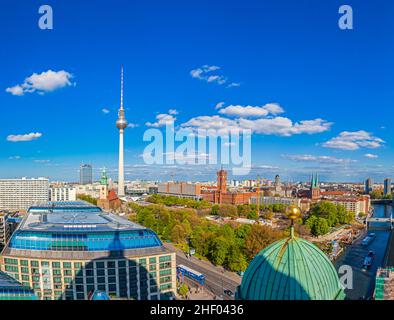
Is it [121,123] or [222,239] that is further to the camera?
[121,123]

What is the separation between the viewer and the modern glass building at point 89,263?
19.4 m

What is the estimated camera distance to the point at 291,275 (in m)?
7.62

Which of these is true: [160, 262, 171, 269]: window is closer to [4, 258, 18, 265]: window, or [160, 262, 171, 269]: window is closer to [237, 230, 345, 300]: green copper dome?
[4, 258, 18, 265]: window

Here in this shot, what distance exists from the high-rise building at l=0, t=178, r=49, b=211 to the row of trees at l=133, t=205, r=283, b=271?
145 ft

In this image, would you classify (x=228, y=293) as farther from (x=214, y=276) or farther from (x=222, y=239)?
(x=222, y=239)

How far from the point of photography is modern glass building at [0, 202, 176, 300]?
19422 mm

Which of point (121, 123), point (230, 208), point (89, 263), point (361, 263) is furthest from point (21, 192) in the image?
point (361, 263)

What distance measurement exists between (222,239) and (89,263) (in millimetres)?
14462

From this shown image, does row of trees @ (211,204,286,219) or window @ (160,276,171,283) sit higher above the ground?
window @ (160,276,171,283)

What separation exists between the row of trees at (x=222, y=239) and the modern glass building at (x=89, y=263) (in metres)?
9.04

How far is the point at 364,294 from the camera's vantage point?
23.7m

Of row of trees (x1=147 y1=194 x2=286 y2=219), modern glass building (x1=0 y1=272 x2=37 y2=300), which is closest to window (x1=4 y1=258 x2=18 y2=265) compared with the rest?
modern glass building (x1=0 y1=272 x2=37 y2=300)
